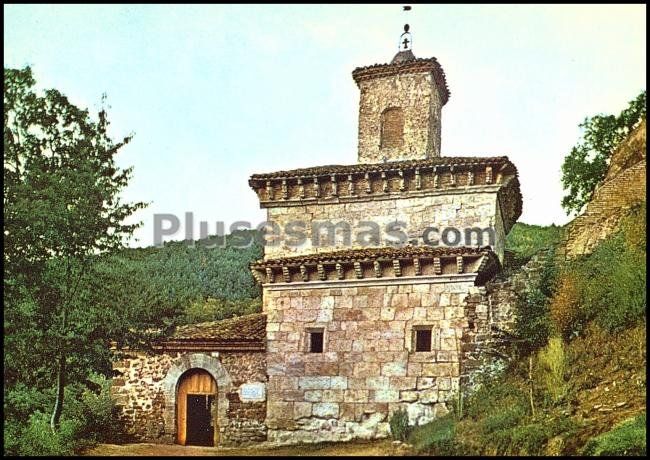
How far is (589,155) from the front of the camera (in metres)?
25.9

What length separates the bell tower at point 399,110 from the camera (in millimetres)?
20047

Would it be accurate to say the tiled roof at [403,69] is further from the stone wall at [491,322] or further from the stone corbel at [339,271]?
the stone wall at [491,322]

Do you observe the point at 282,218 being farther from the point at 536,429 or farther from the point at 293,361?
the point at 536,429

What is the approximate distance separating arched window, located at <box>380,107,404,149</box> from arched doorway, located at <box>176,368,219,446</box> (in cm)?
805

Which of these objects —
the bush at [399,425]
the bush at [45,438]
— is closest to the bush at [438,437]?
the bush at [399,425]

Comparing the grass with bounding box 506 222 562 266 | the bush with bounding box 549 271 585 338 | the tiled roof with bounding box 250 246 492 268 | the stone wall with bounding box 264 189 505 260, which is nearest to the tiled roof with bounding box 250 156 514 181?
the stone wall with bounding box 264 189 505 260

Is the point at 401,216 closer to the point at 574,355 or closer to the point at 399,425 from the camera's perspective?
the point at 399,425

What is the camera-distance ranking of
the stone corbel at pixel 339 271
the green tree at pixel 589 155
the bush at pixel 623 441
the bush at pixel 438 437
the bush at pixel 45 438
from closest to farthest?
the bush at pixel 623 441, the bush at pixel 438 437, the bush at pixel 45 438, the stone corbel at pixel 339 271, the green tree at pixel 589 155

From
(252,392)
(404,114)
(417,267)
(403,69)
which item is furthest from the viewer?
(403,69)

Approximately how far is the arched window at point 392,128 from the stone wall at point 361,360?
5.28 m

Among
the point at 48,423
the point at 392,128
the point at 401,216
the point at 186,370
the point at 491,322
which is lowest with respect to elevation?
the point at 48,423

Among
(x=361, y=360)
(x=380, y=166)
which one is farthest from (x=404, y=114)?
(x=361, y=360)

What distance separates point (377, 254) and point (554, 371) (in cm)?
468

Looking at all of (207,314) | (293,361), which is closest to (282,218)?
(293,361)
